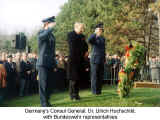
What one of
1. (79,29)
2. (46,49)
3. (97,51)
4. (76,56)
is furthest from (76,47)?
(46,49)

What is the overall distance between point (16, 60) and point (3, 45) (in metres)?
0.87

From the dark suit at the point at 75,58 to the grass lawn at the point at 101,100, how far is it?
0.29 m

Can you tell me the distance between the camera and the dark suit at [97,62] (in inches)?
282

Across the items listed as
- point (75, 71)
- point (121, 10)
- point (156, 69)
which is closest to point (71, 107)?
point (75, 71)

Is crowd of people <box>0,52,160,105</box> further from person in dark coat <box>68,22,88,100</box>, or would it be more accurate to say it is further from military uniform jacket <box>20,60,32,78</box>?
person in dark coat <box>68,22,88,100</box>

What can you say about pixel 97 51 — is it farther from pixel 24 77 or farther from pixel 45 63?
pixel 24 77

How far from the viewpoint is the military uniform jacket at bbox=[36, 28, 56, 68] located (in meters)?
5.82

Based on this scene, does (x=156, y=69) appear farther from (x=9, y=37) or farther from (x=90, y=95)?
(x=9, y=37)

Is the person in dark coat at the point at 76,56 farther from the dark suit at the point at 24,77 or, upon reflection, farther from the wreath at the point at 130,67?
the dark suit at the point at 24,77

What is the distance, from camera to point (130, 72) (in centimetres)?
664

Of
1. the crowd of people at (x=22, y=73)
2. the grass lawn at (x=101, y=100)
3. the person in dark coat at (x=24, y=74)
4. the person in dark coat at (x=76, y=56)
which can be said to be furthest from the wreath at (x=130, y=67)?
the person in dark coat at (x=24, y=74)

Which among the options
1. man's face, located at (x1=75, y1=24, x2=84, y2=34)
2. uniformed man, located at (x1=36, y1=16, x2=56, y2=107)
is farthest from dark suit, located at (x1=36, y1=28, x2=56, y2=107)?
man's face, located at (x1=75, y1=24, x2=84, y2=34)

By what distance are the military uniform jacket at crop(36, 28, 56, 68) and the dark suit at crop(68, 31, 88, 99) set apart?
30.3 inches

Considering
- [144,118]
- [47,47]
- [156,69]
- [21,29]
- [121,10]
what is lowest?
[144,118]
